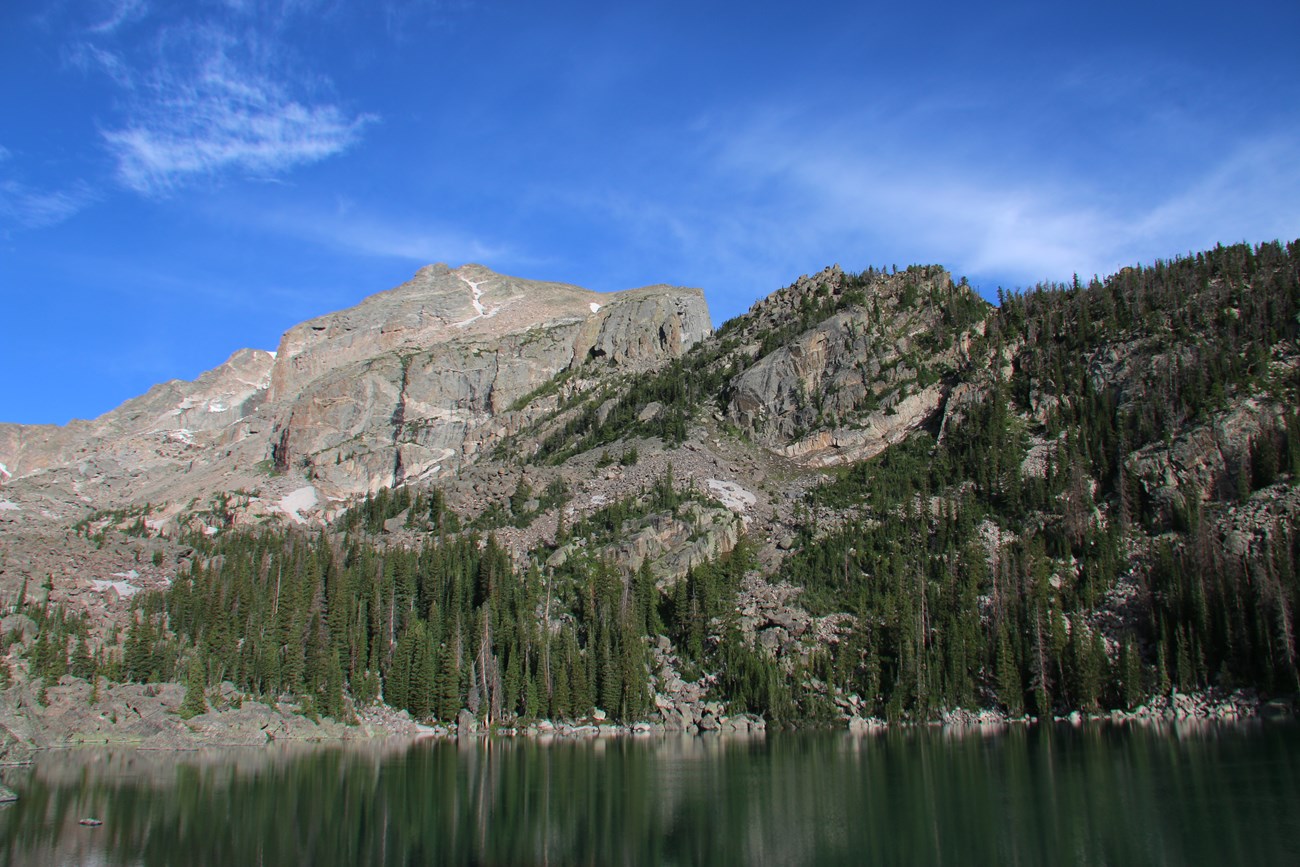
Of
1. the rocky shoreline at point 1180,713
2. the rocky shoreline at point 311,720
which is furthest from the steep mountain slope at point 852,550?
the rocky shoreline at point 311,720

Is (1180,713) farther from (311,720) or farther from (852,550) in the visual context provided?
(311,720)

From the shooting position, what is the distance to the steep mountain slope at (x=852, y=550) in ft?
301

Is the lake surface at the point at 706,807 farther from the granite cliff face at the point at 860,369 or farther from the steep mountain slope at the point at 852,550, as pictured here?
the granite cliff face at the point at 860,369

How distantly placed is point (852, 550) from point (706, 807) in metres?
73.6

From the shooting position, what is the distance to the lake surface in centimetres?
3631

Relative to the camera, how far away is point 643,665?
3900 inches

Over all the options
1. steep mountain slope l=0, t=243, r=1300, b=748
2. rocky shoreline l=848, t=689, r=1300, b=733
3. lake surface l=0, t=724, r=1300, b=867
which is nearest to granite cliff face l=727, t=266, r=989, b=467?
steep mountain slope l=0, t=243, r=1300, b=748

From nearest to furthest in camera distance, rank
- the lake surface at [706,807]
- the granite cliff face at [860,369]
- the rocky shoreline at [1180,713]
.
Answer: the lake surface at [706,807] → the rocky shoreline at [1180,713] → the granite cliff face at [860,369]

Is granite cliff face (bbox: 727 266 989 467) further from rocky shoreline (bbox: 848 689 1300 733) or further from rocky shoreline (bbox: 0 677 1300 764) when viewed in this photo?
rocky shoreline (bbox: 848 689 1300 733)

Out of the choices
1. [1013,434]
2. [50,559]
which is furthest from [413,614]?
[1013,434]

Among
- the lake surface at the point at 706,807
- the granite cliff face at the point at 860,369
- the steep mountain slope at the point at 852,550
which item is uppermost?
the granite cliff face at the point at 860,369

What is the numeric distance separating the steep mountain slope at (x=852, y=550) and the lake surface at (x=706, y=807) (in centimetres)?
2258

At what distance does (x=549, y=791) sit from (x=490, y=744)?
32498 mm

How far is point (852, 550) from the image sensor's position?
117 meters
